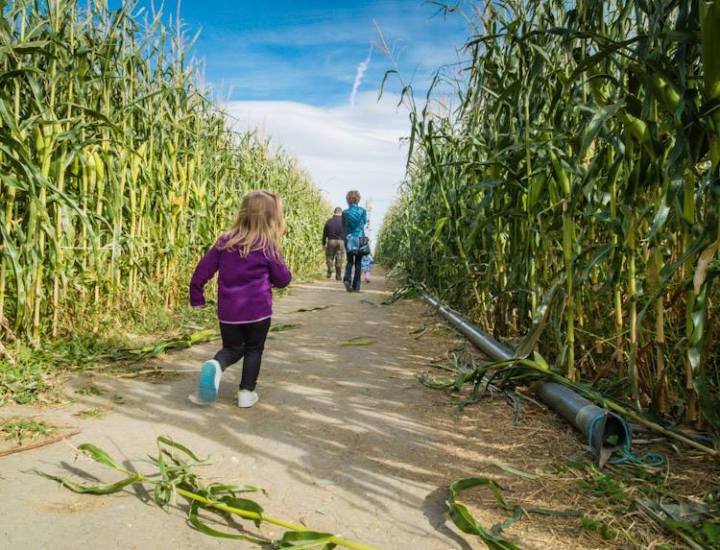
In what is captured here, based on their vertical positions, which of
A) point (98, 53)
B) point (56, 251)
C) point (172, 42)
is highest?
point (172, 42)

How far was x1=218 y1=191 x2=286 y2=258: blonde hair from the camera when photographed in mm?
3266

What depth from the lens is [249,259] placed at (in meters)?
3.23

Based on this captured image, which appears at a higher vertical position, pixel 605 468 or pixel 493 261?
pixel 493 261

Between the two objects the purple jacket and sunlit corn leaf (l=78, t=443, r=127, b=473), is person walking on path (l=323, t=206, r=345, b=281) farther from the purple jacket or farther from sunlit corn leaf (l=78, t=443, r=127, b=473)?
sunlit corn leaf (l=78, t=443, r=127, b=473)

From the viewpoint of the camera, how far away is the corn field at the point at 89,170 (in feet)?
10.5

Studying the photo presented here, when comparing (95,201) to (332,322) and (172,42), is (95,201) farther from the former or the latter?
(332,322)

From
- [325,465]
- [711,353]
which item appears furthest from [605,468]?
[325,465]

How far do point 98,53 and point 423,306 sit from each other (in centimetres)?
532

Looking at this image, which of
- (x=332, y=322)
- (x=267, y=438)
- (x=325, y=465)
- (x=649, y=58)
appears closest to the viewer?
(x=649, y=58)

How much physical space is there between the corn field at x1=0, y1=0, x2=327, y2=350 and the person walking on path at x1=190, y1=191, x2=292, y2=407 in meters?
0.87

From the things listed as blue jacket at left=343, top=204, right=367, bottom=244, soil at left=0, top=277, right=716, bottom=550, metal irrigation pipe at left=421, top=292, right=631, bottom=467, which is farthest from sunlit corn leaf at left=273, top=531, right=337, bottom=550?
blue jacket at left=343, top=204, right=367, bottom=244

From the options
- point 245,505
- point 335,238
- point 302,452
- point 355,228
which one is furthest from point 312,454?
point 335,238

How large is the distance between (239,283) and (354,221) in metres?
6.61

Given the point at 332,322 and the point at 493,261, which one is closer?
the point at 493,261
